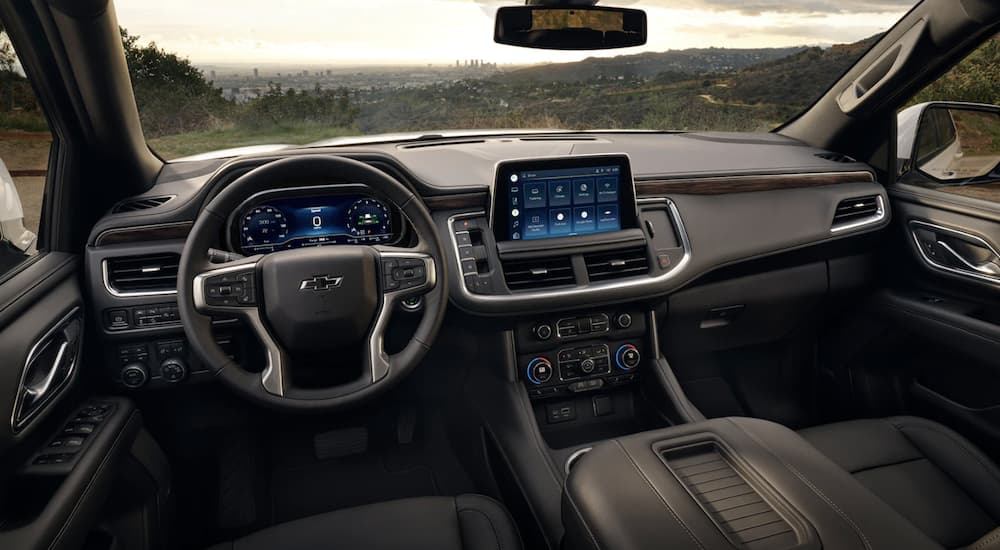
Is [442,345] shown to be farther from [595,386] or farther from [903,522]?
[903,522]

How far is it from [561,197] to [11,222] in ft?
5.94

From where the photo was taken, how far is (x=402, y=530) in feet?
6.01

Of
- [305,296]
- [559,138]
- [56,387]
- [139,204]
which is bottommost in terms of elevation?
[56,387]

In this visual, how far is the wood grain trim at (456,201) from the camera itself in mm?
2510

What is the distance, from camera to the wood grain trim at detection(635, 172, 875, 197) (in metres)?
2.83

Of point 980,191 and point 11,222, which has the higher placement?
point 11,222

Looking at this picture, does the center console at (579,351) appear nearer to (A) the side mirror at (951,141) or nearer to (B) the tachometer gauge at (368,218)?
(B) the tachometer gauge at (368,218)

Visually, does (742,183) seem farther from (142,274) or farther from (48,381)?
(48,381)

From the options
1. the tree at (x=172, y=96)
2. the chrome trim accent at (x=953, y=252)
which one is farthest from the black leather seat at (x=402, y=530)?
the chrome trim accent at (x=953, y=252)

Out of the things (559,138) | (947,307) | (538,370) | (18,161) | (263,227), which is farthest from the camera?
(559,138)

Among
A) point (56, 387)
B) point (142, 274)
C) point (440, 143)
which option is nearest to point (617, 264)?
point (440, 143)

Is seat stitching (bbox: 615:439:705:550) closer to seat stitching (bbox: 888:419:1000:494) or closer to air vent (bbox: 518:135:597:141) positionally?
seat stitching (bbox: 888:419:1000:494)

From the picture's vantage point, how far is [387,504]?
195 centimetres

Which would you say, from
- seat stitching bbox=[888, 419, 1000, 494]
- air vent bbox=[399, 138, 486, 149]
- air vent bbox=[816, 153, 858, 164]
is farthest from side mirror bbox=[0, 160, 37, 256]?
air vent bbox=[816, 153, 858, 164]
